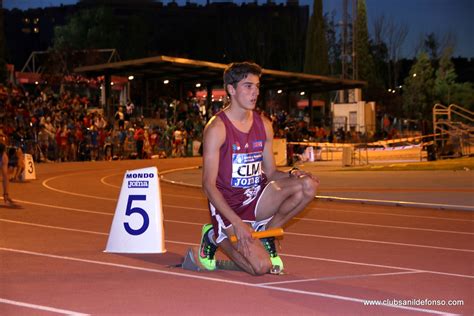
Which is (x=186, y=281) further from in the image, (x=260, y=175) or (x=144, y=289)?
(x=260, y=175)

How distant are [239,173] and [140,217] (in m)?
2.06

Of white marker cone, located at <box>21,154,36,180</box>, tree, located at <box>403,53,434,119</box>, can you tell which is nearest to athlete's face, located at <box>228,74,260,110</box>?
white marker cone, located at <box>21,154,36,180</box>

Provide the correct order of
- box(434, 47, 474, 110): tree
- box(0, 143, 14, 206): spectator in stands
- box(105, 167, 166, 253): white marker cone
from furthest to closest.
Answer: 1. box(434, 47, 474, 110): tree
2. box(0, 143, 14, 206): spectator in stands
3. box(105, 167, 166, 253): white marker cone

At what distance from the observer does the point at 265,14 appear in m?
123

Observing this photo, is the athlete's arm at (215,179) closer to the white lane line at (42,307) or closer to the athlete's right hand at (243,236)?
the athlete's right hand at (243,236)

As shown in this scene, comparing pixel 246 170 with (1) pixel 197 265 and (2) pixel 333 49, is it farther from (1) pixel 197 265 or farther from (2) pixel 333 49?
(2) pixel 333 49

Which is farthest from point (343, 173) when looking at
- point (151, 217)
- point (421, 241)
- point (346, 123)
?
point (346, 123)

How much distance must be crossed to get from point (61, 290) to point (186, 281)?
119 cm

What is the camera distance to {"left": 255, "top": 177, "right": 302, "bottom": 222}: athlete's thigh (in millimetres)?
8539

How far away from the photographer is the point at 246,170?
337 inches

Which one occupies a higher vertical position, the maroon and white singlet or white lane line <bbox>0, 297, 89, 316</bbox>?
the maroon and white singlet

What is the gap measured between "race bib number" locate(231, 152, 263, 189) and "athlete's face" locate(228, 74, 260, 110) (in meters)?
0.49

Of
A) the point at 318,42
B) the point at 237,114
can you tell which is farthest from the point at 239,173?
the point at 318,42

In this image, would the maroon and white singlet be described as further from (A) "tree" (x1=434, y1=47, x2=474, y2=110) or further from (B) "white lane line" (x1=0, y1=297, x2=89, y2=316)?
(A) "tree" (x1=434, y1=47, x2=474, y2=110)
